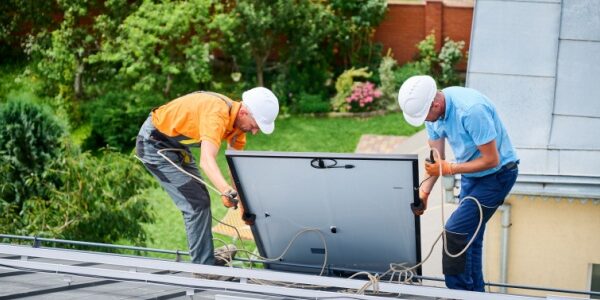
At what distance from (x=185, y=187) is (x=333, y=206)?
1.06 meters

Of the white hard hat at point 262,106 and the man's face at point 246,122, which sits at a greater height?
the white hard hat at point 262,106

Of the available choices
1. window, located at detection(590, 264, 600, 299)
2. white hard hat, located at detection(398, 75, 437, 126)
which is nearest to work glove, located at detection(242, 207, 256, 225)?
white hard hat, located at detection(398, 75, 437, 126)

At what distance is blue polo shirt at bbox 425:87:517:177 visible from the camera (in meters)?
6.09

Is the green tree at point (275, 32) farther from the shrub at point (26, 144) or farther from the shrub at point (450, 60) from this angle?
the shrub at point (26, 144)

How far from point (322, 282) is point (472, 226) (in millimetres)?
1478

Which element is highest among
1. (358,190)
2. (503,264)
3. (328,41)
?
(328,41)

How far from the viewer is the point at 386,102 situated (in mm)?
21781

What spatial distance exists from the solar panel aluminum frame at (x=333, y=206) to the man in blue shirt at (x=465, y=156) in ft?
0.76

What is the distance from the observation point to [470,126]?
20.1 ft

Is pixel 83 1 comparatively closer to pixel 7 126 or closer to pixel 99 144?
pixel 99 144

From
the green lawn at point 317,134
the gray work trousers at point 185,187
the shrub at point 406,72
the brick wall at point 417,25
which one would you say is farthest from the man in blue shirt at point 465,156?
the brick wall at point 417,25

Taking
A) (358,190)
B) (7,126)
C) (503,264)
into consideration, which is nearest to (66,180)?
(7,126)

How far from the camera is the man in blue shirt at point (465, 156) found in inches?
241

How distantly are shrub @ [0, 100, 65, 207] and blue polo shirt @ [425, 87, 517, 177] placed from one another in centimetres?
688
